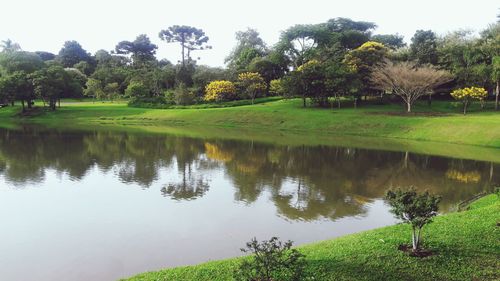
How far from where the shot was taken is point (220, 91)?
3014 inches

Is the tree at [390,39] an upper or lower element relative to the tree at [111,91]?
upper

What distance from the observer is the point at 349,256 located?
12.0 m

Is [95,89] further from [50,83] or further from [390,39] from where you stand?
[390,39]

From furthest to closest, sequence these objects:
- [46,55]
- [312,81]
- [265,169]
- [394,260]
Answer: [46,55] → [312,81] → [265,169] → [394,260]

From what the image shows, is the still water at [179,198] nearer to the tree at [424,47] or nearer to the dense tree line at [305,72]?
the dense tree line at [305,72]

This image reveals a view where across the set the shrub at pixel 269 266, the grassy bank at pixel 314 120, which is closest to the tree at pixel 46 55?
the grassy bank at pixel 314 120

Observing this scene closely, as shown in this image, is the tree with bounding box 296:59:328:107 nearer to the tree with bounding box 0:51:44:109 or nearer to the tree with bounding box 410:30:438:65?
the tree with bounding box 410:30:438:65

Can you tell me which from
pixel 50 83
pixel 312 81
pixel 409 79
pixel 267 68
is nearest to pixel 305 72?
pixel 312 81

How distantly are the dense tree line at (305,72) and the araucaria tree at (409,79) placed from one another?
0.59 feet

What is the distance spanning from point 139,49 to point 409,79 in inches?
3264

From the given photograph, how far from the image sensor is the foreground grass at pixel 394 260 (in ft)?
35.3

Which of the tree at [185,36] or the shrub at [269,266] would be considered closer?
the shrub at [269,266]

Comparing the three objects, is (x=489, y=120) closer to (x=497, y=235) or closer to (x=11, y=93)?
(x=497, y=235)

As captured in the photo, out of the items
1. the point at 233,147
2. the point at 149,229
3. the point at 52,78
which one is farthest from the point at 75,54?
the point at 149,229
